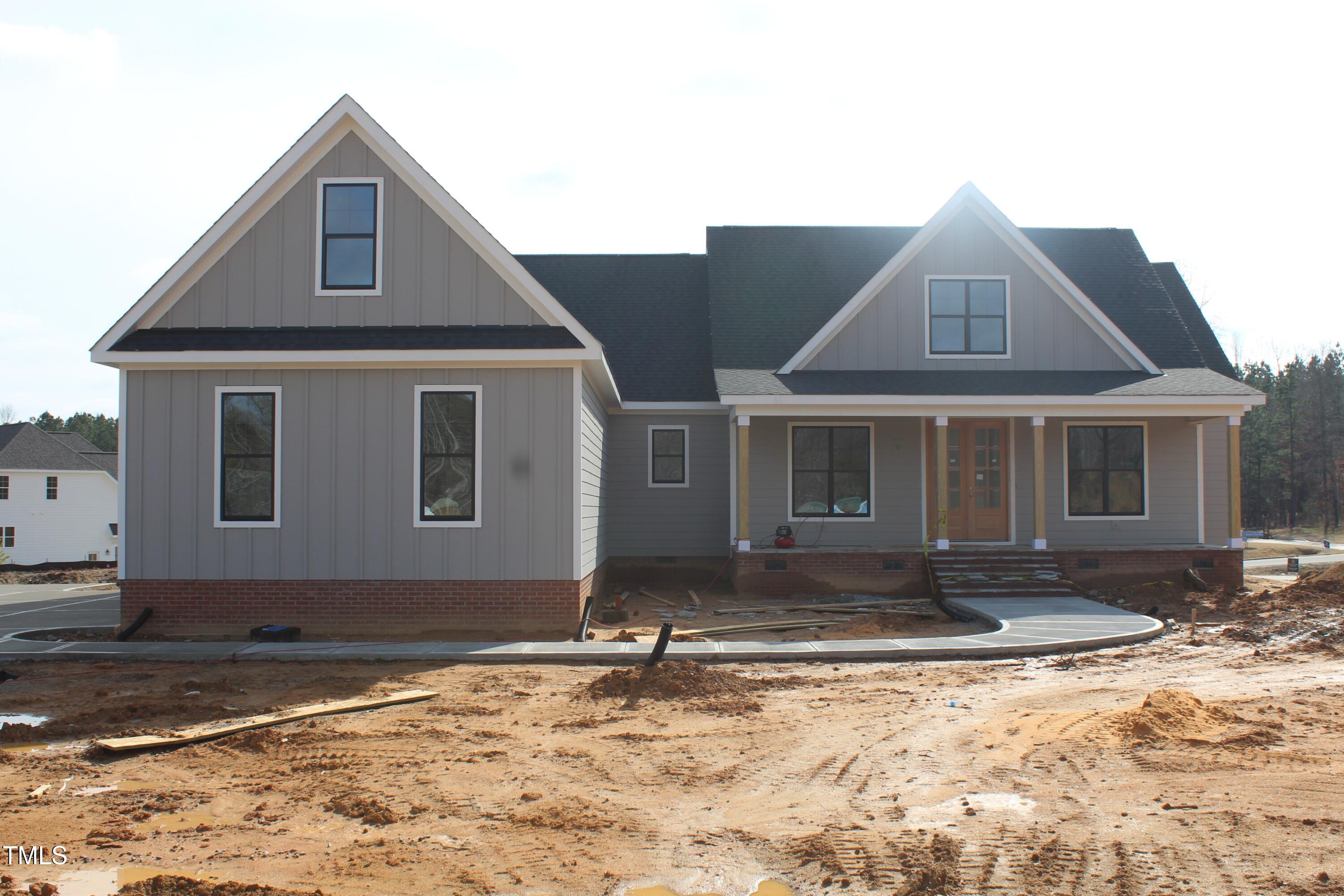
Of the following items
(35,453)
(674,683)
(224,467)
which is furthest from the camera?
(35,453)

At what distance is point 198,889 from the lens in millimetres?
4277

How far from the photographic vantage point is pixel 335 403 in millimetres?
12211

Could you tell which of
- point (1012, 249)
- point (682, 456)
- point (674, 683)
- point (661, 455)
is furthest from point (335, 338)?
point (1012, 249)

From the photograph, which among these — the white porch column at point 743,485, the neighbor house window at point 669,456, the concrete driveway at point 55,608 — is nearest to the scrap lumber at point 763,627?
the white porch column at point 743,485

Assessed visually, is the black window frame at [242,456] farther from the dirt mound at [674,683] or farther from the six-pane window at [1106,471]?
the six-pane window at [1106,471]

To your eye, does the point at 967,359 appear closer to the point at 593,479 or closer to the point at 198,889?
the point at 593,479

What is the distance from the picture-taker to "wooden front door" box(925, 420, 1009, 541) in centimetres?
1767

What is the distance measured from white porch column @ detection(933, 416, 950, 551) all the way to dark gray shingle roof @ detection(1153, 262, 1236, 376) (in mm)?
7094

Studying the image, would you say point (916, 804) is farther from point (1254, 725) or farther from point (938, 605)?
point (938, 605)

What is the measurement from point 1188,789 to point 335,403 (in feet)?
34.4

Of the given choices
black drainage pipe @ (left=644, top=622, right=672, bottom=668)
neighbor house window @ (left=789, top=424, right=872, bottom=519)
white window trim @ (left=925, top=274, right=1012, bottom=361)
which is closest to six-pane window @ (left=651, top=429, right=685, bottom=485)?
neighbor house window @ (left=789, top=424, right=872, bottom=519)

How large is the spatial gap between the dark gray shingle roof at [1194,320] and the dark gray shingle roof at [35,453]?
49177mm

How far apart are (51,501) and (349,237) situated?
142 feet

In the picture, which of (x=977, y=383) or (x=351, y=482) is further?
(x=977, y=383)
